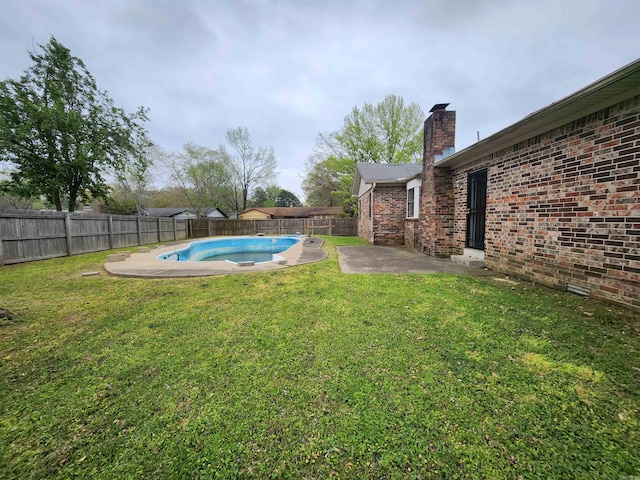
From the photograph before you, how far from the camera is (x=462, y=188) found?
265 inches

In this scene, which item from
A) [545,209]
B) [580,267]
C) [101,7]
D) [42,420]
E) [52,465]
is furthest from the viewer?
[101,7]

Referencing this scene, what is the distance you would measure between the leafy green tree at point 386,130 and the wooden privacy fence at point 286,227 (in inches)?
270

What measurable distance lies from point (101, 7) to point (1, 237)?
7131 mm

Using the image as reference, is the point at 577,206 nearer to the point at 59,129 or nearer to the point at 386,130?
the point at 59,129

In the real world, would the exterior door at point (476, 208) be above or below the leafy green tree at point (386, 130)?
below

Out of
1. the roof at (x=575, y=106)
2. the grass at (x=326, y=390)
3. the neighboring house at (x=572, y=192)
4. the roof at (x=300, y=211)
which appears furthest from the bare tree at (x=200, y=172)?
the roof at (x=575, y=106)

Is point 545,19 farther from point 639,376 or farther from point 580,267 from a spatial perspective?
point 639,376

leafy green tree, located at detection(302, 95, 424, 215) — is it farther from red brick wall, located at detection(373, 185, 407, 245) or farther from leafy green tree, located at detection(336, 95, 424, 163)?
red brick wall, located at detection(373, 185, 407, 245)

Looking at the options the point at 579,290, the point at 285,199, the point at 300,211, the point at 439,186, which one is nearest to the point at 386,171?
the point at 439,186

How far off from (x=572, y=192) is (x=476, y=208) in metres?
2.74

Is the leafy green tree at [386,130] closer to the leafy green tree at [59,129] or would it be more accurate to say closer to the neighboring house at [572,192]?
the leafy green tree at [59,129]

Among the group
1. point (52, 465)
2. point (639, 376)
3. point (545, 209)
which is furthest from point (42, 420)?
point (545, 209)

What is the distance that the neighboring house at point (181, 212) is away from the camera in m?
33.7

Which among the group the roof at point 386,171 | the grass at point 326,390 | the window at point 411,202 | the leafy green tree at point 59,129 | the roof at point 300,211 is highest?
the leafy green tree at point 59,129
